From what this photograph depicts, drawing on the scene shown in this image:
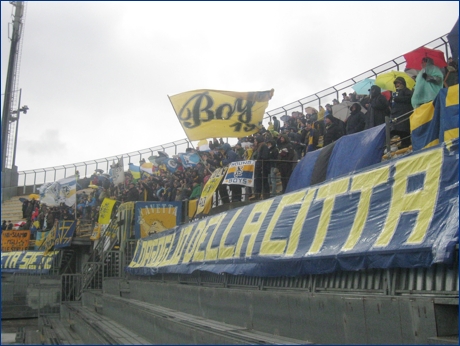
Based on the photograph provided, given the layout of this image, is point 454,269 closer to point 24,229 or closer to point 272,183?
point 272,183

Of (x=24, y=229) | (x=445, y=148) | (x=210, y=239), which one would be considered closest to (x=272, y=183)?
(x=210, y=239)

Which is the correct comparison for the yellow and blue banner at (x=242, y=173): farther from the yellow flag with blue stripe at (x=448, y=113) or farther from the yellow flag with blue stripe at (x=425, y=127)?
the yellow flag with blue stripe at (x=448, y=113)

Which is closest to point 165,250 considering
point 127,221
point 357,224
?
point 127,221

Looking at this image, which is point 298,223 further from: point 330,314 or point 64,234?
point 64,234

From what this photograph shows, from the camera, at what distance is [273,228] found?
26.8ft

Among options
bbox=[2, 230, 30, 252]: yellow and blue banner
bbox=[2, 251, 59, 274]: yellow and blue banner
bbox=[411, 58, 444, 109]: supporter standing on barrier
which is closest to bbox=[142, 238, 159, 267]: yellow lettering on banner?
Answer: bbox=[411, 58, 444, 109]: supporter standing on barrier

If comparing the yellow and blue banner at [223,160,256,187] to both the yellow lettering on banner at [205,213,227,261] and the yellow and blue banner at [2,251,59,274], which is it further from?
the yellow and blue banner at [2,251,59,274]

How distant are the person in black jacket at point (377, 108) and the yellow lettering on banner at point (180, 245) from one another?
4981mm

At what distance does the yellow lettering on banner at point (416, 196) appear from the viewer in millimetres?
5254

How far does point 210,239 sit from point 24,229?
93.0 ft

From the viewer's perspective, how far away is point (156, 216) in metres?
18.5

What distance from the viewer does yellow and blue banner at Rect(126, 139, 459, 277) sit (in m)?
5.16

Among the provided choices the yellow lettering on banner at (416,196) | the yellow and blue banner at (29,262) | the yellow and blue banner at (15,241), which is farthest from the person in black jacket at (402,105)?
the yellow and blue banner at (15,241)

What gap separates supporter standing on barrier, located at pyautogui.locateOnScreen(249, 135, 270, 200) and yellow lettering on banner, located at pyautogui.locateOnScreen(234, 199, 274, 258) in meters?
3.88
